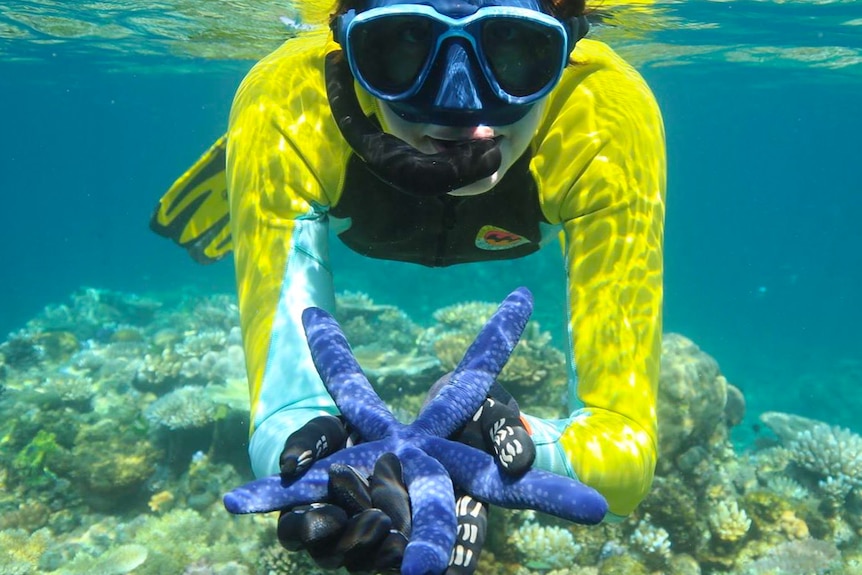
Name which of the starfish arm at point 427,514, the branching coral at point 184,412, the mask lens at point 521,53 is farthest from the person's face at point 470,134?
the branching coral at point 184,412

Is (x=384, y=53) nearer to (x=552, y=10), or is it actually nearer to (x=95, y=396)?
(x=552, y=10)

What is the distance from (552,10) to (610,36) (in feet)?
36.1

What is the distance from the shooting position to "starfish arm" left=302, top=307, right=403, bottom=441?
5.62ft

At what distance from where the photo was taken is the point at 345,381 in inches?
71.2

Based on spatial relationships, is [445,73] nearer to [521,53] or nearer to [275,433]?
[521,53]

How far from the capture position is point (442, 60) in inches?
87.0

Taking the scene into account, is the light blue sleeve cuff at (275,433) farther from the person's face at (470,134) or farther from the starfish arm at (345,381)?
the person's face at (470,134)

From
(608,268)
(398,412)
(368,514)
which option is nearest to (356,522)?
(368,514)

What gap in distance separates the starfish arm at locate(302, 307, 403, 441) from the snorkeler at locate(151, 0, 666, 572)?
0.32m

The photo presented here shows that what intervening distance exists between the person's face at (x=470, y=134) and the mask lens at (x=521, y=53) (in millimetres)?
119

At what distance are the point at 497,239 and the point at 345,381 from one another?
65.7 inches

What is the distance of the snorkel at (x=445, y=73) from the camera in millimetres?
2082

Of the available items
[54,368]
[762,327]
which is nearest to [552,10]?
[54,368]

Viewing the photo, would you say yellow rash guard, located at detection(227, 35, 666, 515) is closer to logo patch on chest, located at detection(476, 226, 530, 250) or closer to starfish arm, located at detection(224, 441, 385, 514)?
logo patch on chest, located at detection(476, 226, 530, 250)
